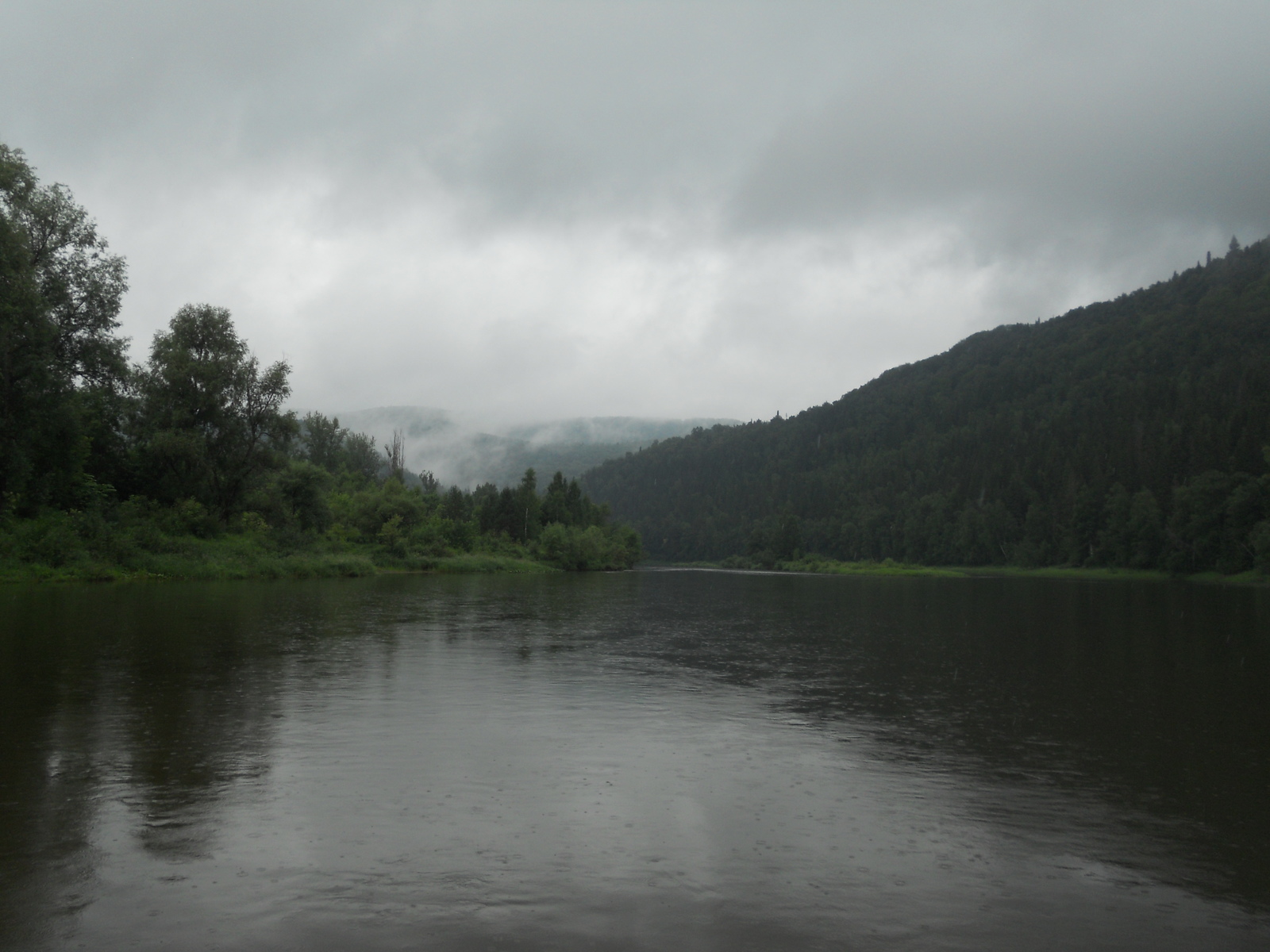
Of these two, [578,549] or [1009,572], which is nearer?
[578,549]

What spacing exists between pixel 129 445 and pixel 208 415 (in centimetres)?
610

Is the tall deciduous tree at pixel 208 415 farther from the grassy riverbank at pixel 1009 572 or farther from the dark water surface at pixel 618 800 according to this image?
the grassy riverbank at pixel 1009 572

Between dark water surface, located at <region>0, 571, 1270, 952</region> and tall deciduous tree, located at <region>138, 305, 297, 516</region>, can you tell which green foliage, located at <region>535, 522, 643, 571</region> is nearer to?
tall deciduous tree, located at <region>138, 305, 297, 516</region>

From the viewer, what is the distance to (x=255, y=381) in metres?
67.1

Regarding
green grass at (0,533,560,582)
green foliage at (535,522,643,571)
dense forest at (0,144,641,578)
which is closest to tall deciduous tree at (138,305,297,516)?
dense forest at (0,144,641,578)

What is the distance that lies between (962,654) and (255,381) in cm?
5973

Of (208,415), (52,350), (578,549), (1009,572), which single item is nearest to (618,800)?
(52,350)

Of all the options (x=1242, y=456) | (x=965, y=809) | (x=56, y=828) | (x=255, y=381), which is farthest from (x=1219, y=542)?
(x=56, y=828)

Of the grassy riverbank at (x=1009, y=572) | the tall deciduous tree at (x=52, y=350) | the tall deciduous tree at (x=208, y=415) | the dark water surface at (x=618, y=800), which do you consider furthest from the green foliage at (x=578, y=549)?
the dark water surface at (x=618, y=800)

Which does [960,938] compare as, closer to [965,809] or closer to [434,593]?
[965,809]

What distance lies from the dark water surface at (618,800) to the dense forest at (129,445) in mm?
30442

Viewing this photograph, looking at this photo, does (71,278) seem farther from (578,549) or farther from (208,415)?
(578,549)

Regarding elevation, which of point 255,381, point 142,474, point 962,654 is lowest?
point 962,654

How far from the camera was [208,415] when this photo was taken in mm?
65062
